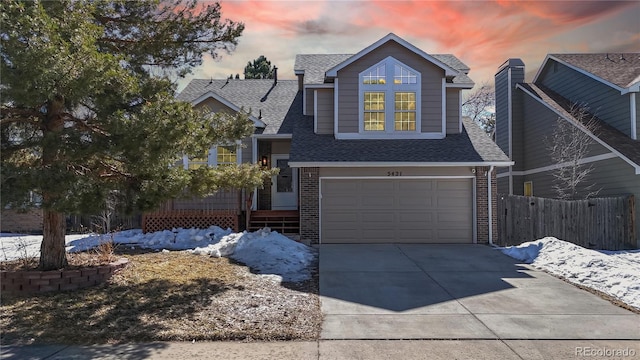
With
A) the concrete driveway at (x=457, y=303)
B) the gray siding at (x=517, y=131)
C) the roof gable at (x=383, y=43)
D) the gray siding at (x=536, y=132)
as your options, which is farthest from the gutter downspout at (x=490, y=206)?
the gray siding at (x=517, y=131)

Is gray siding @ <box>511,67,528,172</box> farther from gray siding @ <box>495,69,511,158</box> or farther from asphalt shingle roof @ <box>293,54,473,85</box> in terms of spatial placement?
asphalt shingle roof @ <box>293,54,473,85</box>

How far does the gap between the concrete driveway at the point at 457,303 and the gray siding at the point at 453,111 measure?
569cm

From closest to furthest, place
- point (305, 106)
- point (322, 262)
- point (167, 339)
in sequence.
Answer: point (167, 339), point (322, 262), point (305, 106)

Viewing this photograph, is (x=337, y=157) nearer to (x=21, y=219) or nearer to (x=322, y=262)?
(x=322, y=262)

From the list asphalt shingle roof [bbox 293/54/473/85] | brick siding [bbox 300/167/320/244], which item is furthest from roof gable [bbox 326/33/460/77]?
brick siding [bbox 300/167/320/244]

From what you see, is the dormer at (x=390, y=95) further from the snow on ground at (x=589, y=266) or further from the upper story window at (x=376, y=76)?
the snow on ground at (x=589, y=266)

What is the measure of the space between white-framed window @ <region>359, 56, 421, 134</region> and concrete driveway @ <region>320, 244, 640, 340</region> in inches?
212

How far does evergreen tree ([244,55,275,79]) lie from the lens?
36.9 m

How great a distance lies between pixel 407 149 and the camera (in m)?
14.0

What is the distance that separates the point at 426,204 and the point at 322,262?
4.87 metres

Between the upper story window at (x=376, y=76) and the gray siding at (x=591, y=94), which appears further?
the gray siding at (x=591, y=94)

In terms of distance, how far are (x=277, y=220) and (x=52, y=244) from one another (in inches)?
310

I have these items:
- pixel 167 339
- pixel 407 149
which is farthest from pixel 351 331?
pixel 407 149

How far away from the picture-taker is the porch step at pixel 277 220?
14516 millimetres
